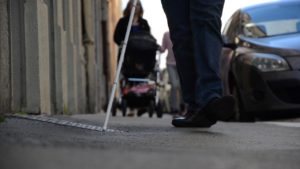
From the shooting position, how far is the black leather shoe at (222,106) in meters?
5.02

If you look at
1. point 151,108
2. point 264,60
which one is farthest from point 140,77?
point 264,60

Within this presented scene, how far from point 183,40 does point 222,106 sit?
72cm

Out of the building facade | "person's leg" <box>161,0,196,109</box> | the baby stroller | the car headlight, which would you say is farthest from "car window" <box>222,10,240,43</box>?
"person's leg" <box>161,0,196,109</box>

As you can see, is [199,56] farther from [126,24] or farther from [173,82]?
[173,82]

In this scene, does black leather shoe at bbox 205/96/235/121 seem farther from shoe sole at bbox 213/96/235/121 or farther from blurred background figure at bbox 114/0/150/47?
blurred background figure at bbox 114/0/150/47

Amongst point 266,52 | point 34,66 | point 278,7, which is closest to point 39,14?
point 34,66

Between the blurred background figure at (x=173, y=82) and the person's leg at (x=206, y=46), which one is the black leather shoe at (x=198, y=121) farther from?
the blurred background figure at (x=173, y=82)

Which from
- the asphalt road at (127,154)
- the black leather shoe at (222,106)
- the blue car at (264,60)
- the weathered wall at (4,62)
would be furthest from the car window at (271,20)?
the asphalt road at (127,154)

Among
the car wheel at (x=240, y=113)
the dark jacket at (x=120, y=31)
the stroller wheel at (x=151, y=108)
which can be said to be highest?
the dark jacket at (x=120, y=31)

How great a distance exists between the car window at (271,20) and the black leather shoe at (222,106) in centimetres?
403

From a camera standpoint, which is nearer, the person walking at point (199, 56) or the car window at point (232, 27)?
the person walking at point (199, 56)

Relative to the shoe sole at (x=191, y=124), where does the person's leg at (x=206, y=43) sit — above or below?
above

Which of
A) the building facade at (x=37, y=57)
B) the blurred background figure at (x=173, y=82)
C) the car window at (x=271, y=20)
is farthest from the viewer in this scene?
the blurred background figure at (x=173, y=82)

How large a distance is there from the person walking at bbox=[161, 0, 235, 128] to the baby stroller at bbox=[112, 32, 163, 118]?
5.76 metres
